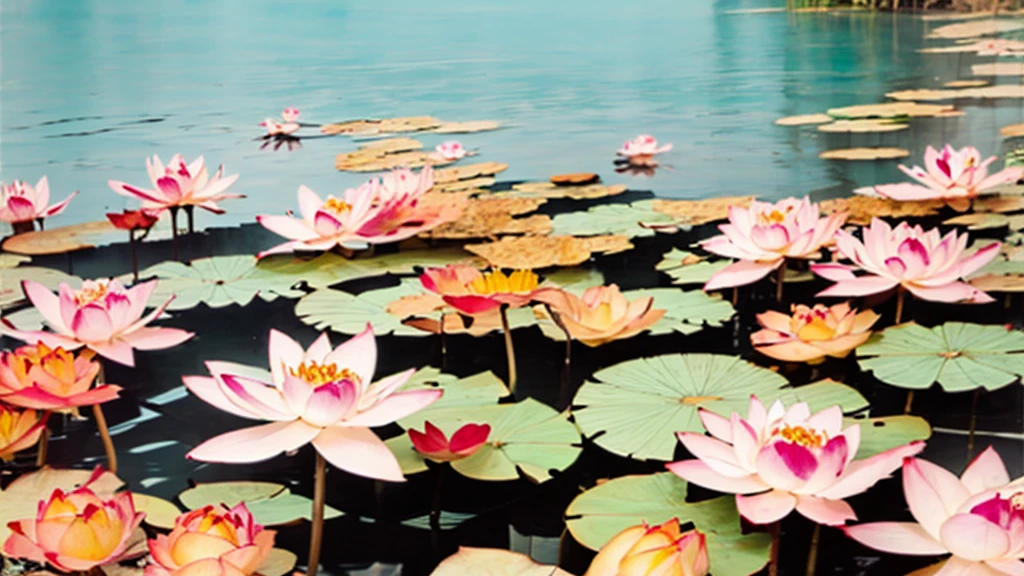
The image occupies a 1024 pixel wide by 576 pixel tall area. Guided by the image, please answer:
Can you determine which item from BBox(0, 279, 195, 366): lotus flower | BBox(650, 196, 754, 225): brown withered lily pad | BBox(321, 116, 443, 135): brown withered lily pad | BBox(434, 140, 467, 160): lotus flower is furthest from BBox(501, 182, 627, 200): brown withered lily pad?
BBox(0, 279, 195, 366): lotus flower

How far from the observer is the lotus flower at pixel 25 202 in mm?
1528

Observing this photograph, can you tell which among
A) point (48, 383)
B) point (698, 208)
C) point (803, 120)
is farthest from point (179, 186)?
point (803, 120)

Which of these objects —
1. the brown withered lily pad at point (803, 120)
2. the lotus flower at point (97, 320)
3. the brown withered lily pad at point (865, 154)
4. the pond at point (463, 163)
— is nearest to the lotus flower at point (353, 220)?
the pond at point (463, 163)

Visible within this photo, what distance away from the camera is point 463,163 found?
2.17m

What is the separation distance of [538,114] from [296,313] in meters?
1.34

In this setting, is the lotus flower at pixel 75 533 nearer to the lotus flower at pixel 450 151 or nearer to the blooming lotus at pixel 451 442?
the blooming lotus at pixel 451 442

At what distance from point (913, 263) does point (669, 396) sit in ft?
1.23

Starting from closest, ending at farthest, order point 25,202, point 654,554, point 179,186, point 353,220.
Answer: point 654,554
point 353,220
point 179,186
point 25,202

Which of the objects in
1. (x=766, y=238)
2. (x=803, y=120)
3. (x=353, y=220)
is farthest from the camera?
(x=803, y=120)

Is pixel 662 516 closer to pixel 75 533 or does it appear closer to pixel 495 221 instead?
pixel 75 533

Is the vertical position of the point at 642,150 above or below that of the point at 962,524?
above

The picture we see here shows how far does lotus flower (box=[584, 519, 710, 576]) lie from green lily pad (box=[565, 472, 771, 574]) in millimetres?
58

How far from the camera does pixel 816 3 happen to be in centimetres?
251

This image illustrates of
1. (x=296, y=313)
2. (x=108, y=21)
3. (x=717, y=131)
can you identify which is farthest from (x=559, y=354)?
(x=717, y=131)
